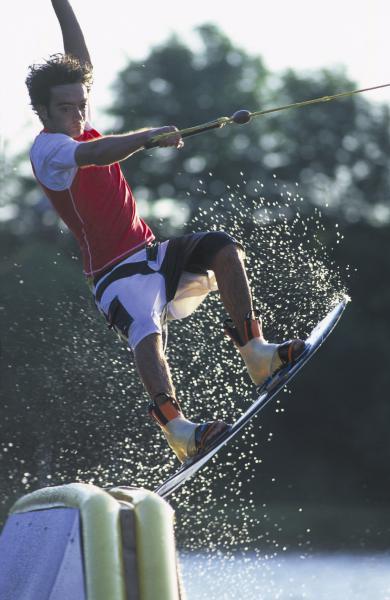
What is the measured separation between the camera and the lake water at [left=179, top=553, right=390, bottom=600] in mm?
15219

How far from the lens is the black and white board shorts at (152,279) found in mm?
7609

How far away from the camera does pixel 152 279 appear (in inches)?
303

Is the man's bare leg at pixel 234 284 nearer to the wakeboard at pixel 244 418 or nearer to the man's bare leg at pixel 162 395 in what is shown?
the wakeboard at pixel 244 418

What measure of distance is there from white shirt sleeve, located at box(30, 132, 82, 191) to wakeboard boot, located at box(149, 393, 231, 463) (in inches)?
45.7

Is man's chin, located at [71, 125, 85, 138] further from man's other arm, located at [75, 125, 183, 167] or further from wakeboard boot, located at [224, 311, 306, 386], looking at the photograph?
wakeboard boot, located at [224, 311, 306, 386]

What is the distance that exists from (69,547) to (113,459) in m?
7.29

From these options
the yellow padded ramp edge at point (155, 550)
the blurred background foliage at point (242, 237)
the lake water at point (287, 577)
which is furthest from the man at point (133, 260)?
the lake water at point (287, 577)

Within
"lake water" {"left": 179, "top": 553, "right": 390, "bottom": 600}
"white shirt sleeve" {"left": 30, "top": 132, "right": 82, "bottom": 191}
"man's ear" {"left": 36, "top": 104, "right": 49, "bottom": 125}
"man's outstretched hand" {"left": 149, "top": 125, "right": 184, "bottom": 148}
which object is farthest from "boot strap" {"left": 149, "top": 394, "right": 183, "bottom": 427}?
"lake water" {"left": 179, "top": 553, "right": 390, "bottom": 600}

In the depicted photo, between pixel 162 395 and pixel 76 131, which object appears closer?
pixel 162 395

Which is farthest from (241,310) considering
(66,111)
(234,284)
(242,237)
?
(242,237)

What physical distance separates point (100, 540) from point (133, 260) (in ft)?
7.73

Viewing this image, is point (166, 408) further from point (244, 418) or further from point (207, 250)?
point (207, 250)

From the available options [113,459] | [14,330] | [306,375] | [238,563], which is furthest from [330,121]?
[113,459]

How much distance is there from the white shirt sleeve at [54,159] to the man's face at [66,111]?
0.12m
